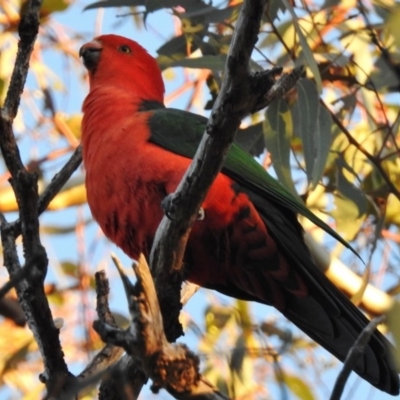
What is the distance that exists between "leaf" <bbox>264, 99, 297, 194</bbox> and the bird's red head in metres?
0.55

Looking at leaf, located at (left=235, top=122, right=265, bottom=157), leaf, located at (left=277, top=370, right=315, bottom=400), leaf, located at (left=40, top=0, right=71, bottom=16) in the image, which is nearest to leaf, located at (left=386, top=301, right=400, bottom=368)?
leaf, located at (left=277, top=370, right=315, bottom=400)

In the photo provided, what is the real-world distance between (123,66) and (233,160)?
0.99 m

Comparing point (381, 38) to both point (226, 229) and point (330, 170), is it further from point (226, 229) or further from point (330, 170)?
point (226, 229)

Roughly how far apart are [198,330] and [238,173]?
762 millimetres

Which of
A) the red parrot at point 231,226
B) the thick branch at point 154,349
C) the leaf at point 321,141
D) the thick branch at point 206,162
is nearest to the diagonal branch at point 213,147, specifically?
the thick branch at point 206,162

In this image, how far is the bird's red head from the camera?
141 inches

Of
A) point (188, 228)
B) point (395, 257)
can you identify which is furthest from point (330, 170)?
point (188, 228)

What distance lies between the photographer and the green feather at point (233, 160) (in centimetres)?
283

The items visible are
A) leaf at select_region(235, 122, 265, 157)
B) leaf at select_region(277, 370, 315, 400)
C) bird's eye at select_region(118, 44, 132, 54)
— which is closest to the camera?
leaf at select_region(277, 370, 315, 400)

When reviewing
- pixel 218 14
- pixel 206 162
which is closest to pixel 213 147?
pixel 206 162

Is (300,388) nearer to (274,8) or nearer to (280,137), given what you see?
(280,137)

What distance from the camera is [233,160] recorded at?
2881mm

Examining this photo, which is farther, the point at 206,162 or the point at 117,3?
the point at 117,3

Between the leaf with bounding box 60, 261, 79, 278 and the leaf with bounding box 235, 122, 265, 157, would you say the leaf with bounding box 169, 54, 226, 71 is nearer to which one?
the leaf with bounding box 235, 122, 265, 157
